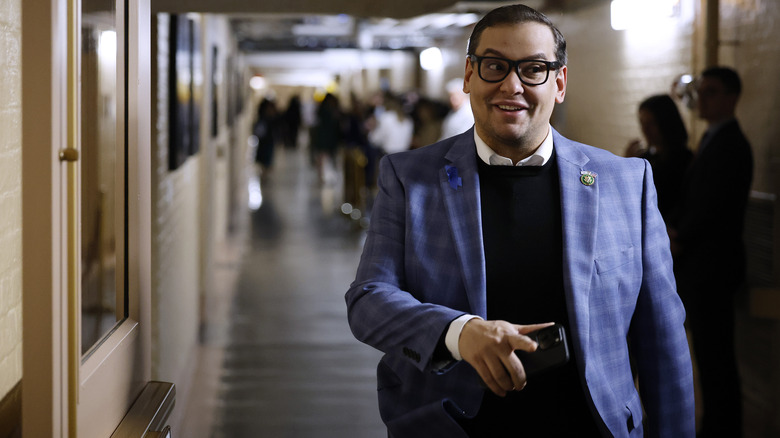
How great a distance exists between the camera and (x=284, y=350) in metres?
5.82

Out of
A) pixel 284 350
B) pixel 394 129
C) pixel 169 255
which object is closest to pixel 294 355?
pixel 284 350

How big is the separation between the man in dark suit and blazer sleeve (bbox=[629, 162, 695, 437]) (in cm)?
208

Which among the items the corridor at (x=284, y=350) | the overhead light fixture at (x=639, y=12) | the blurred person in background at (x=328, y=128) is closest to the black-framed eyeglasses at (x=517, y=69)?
the corridor at (x=284, y=350)

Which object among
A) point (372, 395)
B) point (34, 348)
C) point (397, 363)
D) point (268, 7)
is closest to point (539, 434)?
point (397, 363)

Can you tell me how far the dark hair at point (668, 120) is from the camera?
3.91 metres

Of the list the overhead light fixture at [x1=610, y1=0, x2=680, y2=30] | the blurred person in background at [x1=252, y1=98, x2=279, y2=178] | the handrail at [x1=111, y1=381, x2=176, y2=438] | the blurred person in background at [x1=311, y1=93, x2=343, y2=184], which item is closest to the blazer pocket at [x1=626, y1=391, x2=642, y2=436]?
the handrail at [x1=111, y1=381, x2=176, y2=438]

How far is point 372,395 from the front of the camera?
194 inches

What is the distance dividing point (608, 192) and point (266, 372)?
3.87 meters

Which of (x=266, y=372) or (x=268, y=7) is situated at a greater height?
(x=268, y=7)

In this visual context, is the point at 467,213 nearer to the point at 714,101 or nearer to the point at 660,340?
the point at 660,340

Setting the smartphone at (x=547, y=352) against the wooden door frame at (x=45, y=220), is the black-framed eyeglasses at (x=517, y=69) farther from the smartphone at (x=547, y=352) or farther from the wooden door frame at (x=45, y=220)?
the wooden door frame at (x=45, y=220)

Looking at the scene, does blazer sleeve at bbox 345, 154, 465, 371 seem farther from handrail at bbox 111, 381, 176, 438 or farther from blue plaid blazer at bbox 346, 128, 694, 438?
handrail at bbox 111, 381, 176, 438

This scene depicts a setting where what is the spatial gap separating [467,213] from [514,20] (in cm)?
40

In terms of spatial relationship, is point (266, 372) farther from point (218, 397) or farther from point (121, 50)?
point (121, 50)
